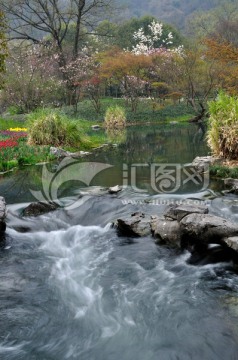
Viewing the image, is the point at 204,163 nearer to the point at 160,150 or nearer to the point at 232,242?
the point at 160,150

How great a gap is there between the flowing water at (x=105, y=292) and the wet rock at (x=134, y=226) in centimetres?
14

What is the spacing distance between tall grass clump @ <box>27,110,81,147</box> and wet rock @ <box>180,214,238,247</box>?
950cm

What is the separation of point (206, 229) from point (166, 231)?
0.72 metres

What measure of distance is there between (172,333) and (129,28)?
5115cm

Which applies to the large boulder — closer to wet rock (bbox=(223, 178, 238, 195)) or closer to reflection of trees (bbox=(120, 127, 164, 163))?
wet rock (bbox=(223, 178, 238, 195))

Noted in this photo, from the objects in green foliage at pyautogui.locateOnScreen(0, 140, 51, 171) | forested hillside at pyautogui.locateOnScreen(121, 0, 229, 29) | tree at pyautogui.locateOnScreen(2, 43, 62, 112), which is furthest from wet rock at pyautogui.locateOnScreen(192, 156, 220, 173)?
forested hillside at pyautogui.locateOnScreen(121, 0, 229, 29)

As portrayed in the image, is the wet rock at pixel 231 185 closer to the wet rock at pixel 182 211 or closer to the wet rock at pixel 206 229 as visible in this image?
the wet rock at pixel 182 211

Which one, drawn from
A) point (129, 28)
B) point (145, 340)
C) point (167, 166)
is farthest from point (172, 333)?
point (129, 28)

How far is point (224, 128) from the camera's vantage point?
9.59 m

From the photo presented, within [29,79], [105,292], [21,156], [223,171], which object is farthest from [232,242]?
[29,79]

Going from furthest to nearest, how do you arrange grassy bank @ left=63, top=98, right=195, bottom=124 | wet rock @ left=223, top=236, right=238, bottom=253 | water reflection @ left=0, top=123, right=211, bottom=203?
1. grassy bank @ left=63, top=98, right=195, bottom=124
2. water reflection @ left=0, top=123, right=211, bottom=203
3. wet rock @ left=223, top=236, right=238, bottom=253

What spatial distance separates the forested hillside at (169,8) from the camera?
10500 centimetres

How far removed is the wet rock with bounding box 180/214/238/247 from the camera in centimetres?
522

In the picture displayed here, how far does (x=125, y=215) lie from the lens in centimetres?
695
